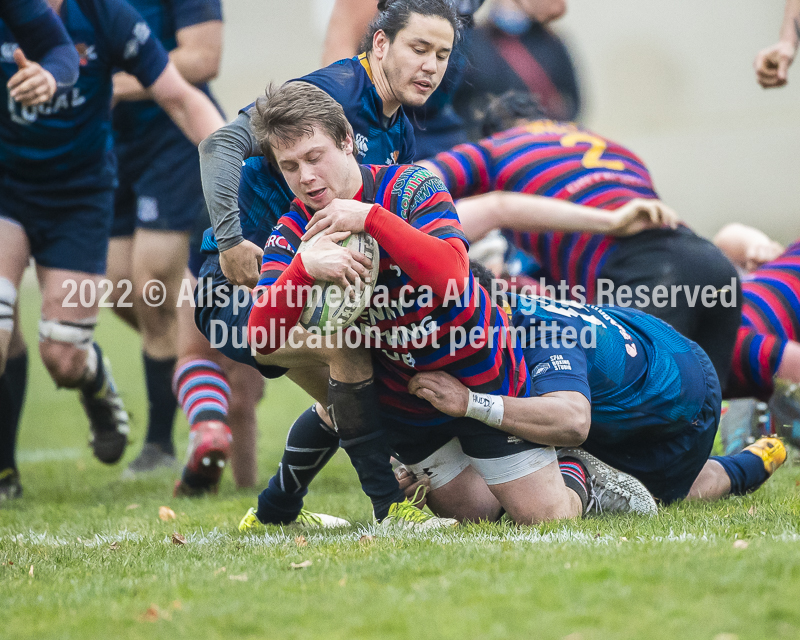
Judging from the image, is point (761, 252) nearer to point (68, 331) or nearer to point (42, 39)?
point (68, 331)

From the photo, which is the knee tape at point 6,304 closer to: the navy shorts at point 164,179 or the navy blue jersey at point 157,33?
the navy shorts at point 164,179

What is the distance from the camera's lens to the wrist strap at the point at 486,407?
2951mm

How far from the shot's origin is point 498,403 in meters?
2.96

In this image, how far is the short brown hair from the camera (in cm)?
282

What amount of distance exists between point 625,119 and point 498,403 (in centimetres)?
1590

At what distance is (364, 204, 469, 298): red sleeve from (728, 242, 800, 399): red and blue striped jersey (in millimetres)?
2210

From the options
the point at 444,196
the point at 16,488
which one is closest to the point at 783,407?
the point at 444,196

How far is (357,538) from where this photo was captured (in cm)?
298

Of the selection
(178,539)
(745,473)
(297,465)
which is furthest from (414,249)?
(745,473)

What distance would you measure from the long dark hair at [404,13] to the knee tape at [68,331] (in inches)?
85.9

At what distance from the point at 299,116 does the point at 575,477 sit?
4.85 ft

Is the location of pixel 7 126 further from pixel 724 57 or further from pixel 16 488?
pixel 724 57

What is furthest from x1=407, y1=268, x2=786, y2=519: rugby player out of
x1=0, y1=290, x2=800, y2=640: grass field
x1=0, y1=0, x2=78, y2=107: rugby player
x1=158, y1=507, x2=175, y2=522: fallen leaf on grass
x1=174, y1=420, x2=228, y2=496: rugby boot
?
x1=0, y1=0, x2=78, y2=107: rugby player

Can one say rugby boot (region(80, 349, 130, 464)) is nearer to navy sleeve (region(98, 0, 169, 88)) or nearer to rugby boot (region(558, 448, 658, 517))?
navy sleeve (region(98, 0, 169, 88))
